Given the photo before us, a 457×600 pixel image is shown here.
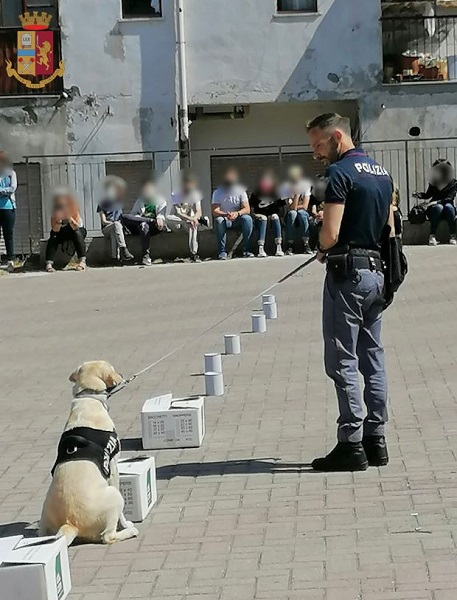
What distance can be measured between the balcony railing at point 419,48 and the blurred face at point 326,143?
57.6 ft

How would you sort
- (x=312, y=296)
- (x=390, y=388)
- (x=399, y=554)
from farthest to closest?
(x=312, y=296) < (x=390, y=388) < (x=399, y=554)

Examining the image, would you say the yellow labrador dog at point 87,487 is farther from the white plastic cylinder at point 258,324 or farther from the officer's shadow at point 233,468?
the white plastic cylinder at point 258,324

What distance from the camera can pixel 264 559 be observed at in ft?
16.7

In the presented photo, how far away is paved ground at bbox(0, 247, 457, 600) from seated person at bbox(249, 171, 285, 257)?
4.97 m

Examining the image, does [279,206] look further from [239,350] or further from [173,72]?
[239,350]

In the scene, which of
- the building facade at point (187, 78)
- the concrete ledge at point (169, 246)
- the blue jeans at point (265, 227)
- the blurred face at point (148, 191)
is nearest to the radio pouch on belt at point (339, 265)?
the blue jeans at point (265, 227)

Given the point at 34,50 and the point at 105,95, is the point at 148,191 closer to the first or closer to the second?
the point at 105,95

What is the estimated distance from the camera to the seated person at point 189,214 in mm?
19312

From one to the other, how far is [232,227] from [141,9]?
6.62m

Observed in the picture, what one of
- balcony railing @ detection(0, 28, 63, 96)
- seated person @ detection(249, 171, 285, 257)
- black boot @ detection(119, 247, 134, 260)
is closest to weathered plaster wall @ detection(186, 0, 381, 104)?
balcony railing @ detection(0, 28, 63, 96)

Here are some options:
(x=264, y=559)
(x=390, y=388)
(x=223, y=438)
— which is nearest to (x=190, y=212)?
(x=390, y=388)

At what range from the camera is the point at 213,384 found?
888 centimetres

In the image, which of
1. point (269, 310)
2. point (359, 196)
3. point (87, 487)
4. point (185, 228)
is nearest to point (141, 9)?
→ point (185, 228)

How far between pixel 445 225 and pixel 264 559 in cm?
1548
